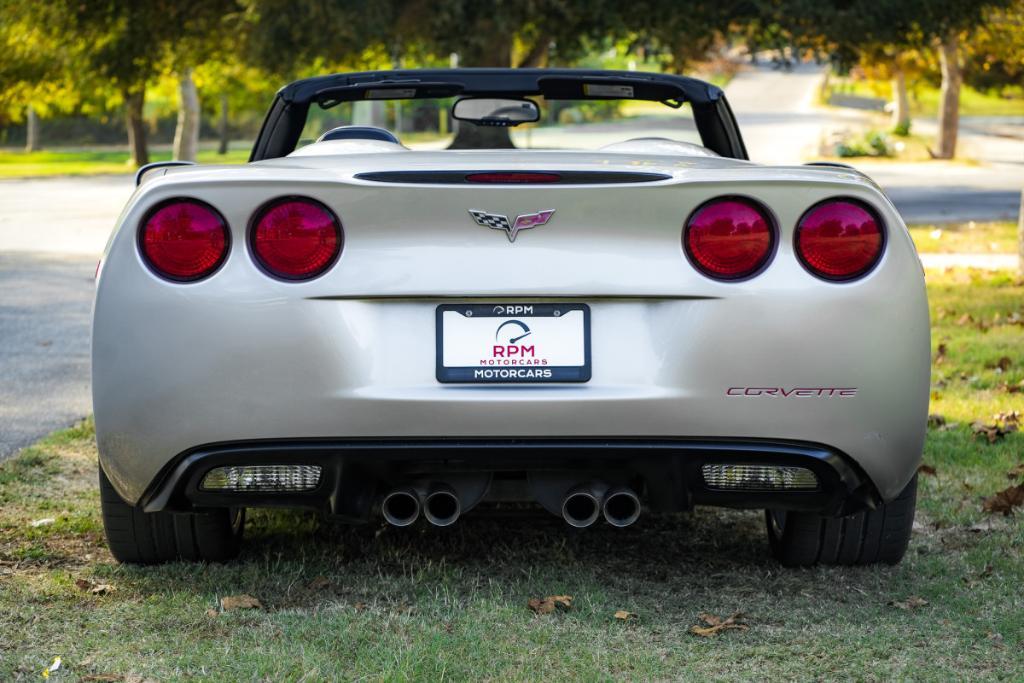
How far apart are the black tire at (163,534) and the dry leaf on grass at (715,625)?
139cm

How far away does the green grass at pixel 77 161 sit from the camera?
39281mm

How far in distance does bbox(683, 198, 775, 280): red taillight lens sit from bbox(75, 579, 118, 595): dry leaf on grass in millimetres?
1834

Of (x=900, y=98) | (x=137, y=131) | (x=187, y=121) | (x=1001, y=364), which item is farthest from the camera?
(x=900, y=98)

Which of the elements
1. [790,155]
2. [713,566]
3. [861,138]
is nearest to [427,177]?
[713,566]

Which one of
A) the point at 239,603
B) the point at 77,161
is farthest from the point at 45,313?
the point at 77,161

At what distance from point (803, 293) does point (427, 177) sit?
0.97 m

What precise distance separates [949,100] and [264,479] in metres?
33.1

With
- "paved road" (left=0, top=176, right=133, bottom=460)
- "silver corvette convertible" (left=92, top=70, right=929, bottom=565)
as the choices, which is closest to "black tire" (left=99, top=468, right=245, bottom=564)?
"silver corvette convertible" (left=92, top=70, right=929, bottom=565)

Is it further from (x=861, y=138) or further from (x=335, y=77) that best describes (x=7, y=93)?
(x=335, y=77)

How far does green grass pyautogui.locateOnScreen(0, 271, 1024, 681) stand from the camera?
3.18m

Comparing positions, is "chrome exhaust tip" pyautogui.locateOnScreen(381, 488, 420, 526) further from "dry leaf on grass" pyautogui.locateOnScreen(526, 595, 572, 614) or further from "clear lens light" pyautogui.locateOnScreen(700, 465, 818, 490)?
"clear lens light" pyautogui.locateOnScreen(700, 465, 818, 490)

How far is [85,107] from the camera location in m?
52.2

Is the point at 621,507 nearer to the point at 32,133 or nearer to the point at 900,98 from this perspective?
the point at 900,98

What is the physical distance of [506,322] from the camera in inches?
129
